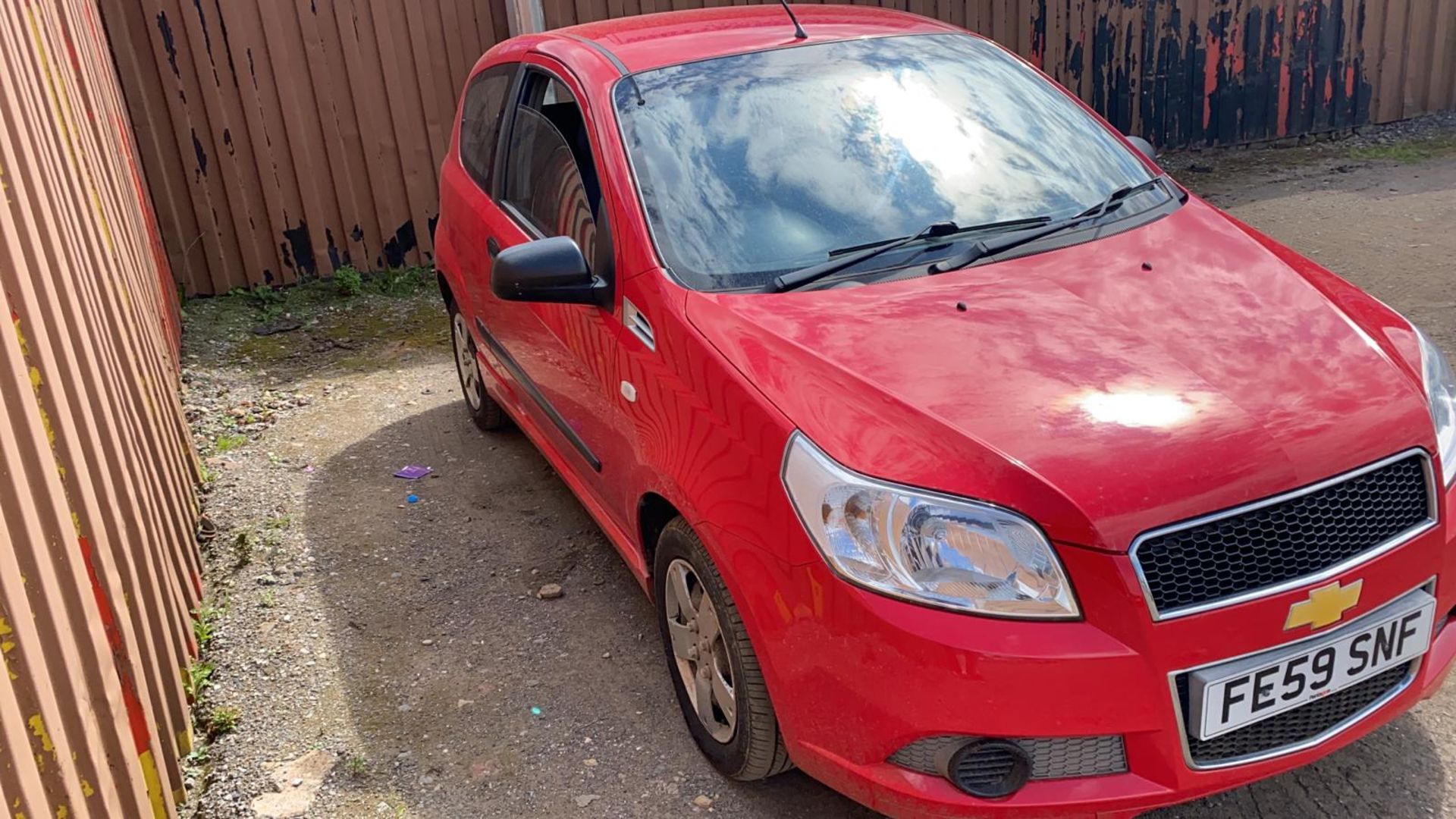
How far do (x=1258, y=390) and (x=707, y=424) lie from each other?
1.17 m

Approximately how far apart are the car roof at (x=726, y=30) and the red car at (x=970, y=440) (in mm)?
42

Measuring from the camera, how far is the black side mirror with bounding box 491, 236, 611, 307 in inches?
123

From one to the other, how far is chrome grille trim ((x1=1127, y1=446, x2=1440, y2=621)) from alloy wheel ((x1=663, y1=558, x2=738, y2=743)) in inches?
39.4

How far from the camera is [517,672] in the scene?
3539 mm

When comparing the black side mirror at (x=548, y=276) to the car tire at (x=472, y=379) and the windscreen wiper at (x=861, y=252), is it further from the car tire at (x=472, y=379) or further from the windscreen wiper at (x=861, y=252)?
the car tire at (x=472, y=379)

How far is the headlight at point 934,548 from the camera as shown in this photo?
219 centimetres

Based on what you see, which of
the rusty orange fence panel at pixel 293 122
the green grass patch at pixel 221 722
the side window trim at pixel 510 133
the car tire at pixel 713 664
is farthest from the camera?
the rusty orange fence panel at pixel 293 122

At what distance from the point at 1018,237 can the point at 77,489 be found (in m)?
2.42

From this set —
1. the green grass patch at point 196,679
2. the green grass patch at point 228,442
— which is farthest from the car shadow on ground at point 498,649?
the green grass patch at point 228,442

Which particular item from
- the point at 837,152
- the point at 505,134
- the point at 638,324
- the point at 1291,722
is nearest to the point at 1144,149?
the point at 837,152

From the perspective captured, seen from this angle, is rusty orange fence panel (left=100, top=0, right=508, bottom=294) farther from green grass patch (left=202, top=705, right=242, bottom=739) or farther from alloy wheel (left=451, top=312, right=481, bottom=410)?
green grass patch (left=202, top=705, right=242, bottom=739)

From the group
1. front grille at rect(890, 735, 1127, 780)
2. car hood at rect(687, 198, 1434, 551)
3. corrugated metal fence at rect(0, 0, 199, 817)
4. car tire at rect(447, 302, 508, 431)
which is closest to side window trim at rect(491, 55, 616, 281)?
car hood at rect(687, 198, 1434, 551)

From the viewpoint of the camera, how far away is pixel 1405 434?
7.82 ft

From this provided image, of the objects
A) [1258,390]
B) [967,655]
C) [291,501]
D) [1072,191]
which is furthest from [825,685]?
[291,501]
